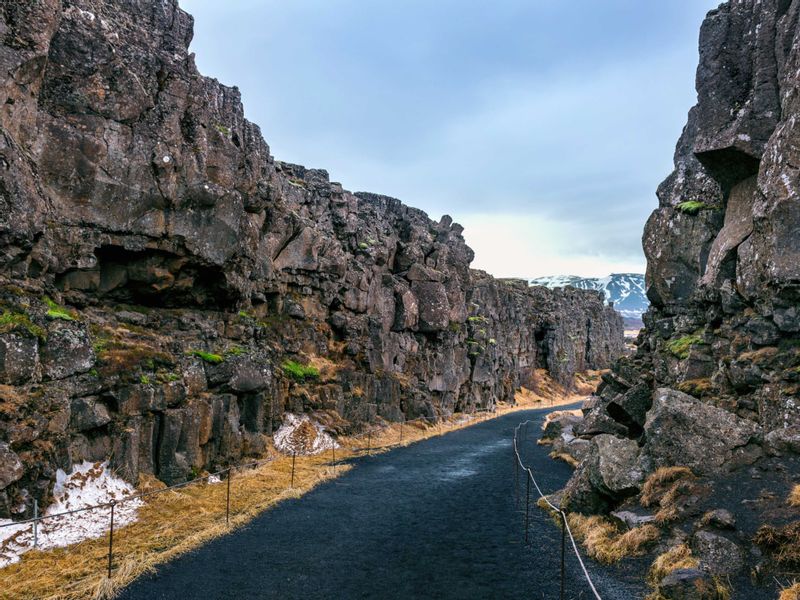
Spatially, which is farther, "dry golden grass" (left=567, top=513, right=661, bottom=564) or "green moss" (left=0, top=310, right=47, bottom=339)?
"green moss" (left=0, top=310, right=47, bottom=339)

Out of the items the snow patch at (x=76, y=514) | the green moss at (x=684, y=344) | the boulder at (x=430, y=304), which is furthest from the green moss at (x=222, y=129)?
the boulder at (x=430, y=304)

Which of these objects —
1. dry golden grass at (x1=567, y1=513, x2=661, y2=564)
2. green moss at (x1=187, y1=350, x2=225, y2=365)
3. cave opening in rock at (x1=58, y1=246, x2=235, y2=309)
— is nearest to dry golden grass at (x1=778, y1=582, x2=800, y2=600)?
dry golden grass at (x1=567, y1=513, x2=661, y2=564)

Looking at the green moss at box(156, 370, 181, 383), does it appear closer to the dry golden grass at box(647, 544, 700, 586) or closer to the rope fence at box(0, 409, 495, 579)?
the rope fence at box(0, 409, 495, 579)

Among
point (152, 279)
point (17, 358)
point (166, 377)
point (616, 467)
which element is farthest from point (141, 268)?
point (616, 467)

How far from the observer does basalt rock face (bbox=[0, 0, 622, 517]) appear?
14.4 metres

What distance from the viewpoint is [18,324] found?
1345cm

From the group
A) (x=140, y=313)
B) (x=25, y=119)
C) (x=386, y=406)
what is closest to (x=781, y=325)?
(x=140, y=313)

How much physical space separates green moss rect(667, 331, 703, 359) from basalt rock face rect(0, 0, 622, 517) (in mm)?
18565

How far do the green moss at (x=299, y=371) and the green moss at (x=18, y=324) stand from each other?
16419mm

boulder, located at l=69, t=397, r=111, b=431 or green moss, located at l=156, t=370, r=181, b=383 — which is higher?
green moss, located at l=156, t=370, r=181, b=383

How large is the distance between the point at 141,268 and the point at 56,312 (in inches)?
211

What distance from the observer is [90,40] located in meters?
18.3

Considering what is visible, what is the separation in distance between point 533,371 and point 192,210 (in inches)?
3293

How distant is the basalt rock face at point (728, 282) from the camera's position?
13.8 metres
